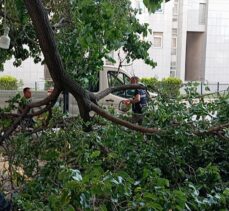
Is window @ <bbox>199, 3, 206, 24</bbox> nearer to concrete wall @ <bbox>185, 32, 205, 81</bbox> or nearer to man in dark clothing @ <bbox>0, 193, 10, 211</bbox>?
concrete wall @ <bbox>185, 32, 205, 81</bbox>

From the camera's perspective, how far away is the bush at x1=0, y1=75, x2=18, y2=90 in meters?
17.5

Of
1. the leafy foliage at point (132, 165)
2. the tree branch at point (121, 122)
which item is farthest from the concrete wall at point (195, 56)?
the leafy foliage at point (132, 165)

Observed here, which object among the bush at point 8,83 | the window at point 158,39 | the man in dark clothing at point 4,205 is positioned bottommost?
the bush at point 8,83

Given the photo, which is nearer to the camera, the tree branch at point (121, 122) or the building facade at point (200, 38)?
the tree branch at point (121, 122)

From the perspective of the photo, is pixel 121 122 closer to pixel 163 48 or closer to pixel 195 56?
pixel 163 48

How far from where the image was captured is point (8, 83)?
698 inches

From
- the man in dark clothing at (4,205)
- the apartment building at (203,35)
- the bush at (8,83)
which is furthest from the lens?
the apartment building at (203,35)

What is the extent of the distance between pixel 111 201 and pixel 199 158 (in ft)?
4.32

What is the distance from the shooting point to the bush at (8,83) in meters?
17.5

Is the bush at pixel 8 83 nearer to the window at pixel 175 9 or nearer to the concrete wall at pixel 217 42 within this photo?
the window at pixel 175 9

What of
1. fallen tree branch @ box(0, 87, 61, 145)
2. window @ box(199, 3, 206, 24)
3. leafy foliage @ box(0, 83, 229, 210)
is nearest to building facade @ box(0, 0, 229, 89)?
window @ box(199, 3, 206, 24)

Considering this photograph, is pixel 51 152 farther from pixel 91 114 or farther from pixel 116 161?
pixel 91 114

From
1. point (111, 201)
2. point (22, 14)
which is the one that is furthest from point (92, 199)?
point (22, 14)

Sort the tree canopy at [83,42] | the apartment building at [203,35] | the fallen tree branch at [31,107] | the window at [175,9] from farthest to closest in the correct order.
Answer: the apartment building at [203,35], the window at [175,9], the fallen tree branch at [31,107], the tree canopy at [83,42]
